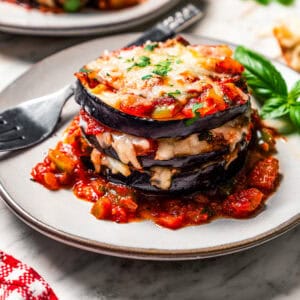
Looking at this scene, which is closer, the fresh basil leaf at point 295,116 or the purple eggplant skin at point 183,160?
the purple eggplant skin at point 183,160

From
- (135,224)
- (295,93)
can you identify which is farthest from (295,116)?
(135,224)

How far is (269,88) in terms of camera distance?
4.64 m

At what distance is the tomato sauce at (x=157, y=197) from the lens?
3.79 meters

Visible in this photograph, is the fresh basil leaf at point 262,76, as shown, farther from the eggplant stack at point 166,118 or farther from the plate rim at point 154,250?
the plate rim at point 154,250

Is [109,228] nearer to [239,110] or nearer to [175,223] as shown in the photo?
[175,223]

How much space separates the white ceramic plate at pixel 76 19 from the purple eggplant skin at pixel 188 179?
1976 mm

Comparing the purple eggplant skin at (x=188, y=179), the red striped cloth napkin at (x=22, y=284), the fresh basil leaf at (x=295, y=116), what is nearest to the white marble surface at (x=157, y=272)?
the red striped cloth napkin at (x=22, y=284)

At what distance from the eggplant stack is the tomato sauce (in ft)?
0.21

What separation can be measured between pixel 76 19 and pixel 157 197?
2.36 metres

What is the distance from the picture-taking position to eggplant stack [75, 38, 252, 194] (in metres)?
3.73

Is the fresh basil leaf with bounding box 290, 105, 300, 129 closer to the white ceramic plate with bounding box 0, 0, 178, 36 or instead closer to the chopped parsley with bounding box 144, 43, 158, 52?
the chopped parsley with bounding box 144, 43, 158, 52

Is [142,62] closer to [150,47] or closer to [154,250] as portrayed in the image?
[150,47]

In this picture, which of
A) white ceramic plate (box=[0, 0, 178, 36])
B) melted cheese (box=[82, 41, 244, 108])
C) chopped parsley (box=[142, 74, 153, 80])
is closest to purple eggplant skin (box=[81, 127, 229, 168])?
melted cheese (box=[82, 41, 244, 108])

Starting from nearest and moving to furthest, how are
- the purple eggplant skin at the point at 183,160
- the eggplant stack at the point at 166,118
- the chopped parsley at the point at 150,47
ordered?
the eggplant stack at the point at 166,118, the purple eggplant skin at the point at 183,160, the chopped parsley at the point at 150,47
